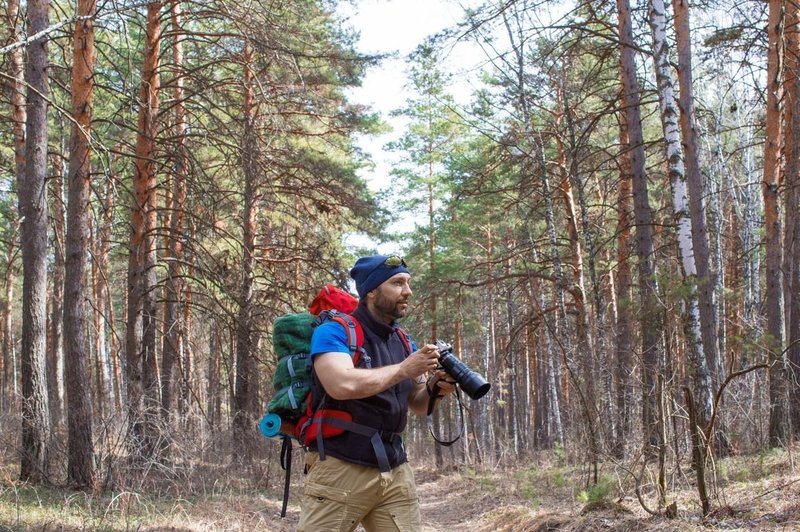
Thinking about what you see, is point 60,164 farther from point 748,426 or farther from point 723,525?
point 723,525

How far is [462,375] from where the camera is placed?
11.2 feet

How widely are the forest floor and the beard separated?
2.92 metres

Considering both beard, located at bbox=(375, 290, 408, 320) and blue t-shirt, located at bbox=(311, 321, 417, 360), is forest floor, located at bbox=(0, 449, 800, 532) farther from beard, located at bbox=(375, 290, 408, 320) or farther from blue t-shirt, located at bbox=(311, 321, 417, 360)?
beard, located at bbox=(375, 290, 408, 320)

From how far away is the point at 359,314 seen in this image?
3.60 m

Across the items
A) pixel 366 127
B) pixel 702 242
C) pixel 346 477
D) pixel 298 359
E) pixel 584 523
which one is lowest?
pixel 584 523

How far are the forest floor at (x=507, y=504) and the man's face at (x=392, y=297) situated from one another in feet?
9.55

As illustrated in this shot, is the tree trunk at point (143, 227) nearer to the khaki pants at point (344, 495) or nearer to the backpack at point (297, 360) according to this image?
the backpack at point (297, 360)

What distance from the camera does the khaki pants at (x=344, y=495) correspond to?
3.33 m

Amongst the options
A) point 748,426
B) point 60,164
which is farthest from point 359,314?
point 60,164

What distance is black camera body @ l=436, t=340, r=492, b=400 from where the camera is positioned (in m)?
3.37

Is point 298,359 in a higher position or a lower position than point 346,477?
higher

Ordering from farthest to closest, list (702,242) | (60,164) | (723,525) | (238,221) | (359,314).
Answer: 1. (60,164)
2. (238,221)
3. (702,242)
4. (723,525)
5. (359,314)

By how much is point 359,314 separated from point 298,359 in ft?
1.24

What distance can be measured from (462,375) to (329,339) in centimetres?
65
